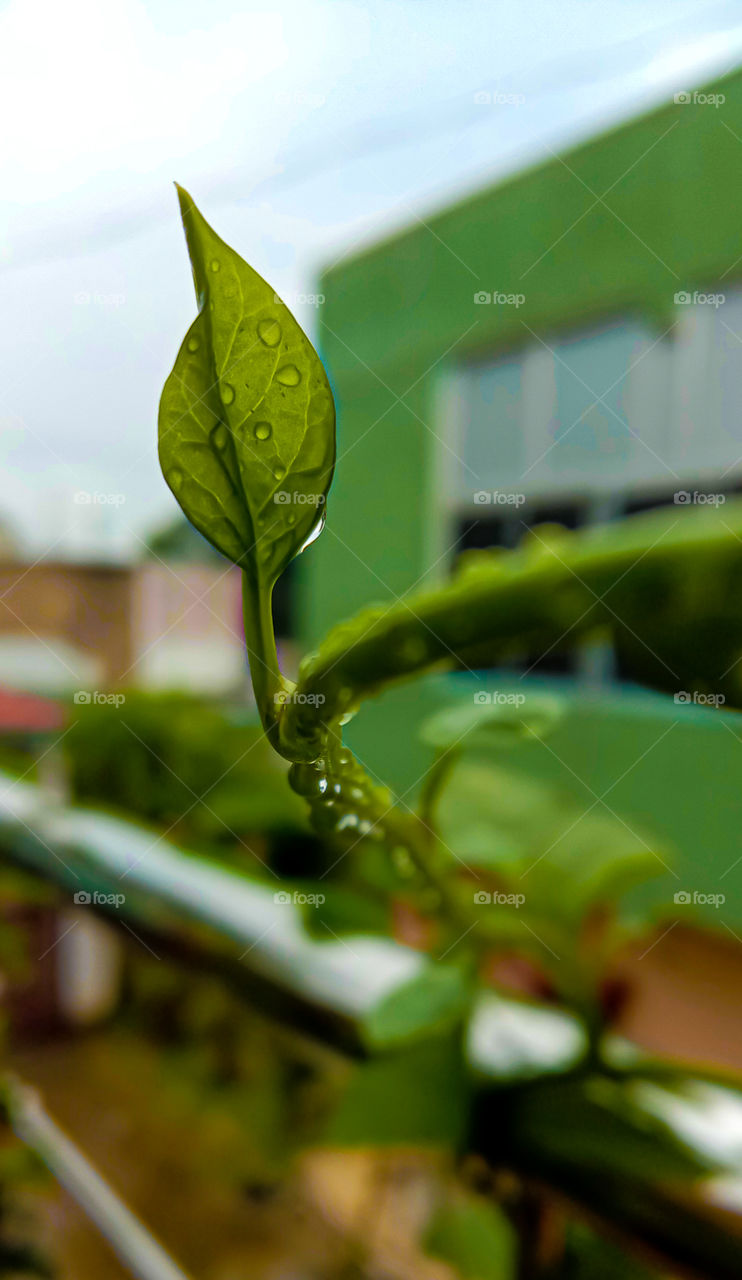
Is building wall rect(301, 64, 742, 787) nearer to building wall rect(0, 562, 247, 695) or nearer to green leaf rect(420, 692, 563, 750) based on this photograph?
building wall rect(0, 562, 247, 695)

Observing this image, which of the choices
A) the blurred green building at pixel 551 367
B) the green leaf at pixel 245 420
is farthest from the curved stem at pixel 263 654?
the blurred green building at pixel 551 367

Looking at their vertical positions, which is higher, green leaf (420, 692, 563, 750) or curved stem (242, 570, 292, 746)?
curved stem (242, 570, 292, 746)

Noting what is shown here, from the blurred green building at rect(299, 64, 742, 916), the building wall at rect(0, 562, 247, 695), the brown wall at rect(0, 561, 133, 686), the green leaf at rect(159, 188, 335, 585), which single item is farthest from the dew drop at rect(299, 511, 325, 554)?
the blurred green building at rect(299, 64, 742, 916)

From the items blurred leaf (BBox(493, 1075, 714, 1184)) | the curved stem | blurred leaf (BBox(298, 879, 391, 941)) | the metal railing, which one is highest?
the curved stem

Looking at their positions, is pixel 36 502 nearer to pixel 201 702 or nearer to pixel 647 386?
pixel 201 702

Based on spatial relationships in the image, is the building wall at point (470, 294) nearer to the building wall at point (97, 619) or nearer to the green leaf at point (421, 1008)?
the building wall at point (97, 619)

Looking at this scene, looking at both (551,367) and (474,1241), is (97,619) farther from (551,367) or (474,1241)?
(551,367)
